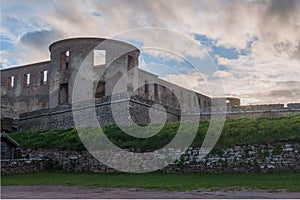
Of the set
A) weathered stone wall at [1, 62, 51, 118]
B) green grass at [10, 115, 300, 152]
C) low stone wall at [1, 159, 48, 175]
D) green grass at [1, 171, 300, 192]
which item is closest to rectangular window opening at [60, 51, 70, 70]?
weathered stone wall at [1, 62, 51, 118]

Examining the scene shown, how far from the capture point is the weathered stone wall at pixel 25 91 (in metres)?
35.7

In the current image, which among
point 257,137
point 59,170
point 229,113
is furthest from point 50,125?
point 257,137

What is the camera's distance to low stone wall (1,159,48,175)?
15.6 meters

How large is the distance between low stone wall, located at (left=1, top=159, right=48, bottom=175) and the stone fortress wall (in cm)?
558

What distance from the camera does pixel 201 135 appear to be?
15.2m


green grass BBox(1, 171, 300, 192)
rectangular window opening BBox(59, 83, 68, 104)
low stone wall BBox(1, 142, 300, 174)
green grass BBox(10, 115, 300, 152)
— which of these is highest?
rectangular window opening BBox(59, 83, 68, 104)

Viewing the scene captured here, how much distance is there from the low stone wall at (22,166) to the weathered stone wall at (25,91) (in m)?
18.0

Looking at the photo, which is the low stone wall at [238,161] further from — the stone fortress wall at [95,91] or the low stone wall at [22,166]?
the stone fortress wall at [95,91]

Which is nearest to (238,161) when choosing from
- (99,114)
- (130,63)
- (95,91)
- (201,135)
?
(201,135)

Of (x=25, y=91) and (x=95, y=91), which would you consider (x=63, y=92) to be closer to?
(x=95, y=91)

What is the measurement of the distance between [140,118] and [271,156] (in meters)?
9.67

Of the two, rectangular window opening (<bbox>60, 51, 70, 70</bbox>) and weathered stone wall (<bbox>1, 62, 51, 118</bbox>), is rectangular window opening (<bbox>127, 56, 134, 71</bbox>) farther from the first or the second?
weathered stone wall (<bbox>1, 62, 51, 118</bbox>)

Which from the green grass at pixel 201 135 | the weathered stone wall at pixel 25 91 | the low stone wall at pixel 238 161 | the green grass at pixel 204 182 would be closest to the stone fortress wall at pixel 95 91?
the weathered stone wall at pixel 25 91

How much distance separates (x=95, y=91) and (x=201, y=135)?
53.8ft
